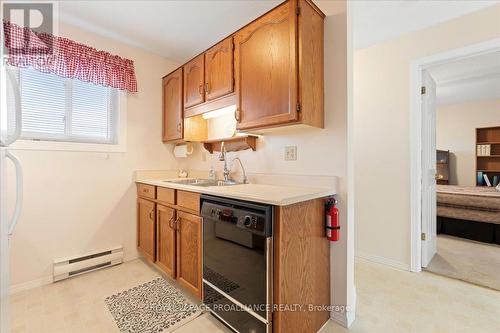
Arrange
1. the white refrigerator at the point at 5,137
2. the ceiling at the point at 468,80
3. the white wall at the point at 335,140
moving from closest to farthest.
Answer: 1. the white refrigerator at the point at 5,137
2. the white wall at the point at 335,140
3. the ceiling at the point at 468,80

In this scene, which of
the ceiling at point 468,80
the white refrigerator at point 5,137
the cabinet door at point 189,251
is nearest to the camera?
the white refrigerator at point 5,137

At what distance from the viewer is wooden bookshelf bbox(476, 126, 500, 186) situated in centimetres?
489

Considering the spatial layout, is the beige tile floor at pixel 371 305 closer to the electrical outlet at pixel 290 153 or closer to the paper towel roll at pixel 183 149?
the electrical outlet at pixel 290 153

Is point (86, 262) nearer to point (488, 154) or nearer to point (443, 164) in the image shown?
point (443, 164)

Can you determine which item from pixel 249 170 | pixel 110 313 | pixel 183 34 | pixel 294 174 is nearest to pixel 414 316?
pixel 294 174

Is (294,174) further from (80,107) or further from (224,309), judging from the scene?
(80,107)

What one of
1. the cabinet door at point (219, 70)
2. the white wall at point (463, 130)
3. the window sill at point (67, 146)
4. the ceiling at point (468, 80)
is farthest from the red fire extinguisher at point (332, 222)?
the white wall at point (463, 130)

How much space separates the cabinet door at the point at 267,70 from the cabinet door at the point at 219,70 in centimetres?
9

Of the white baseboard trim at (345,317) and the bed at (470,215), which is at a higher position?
the bed at (470,215)

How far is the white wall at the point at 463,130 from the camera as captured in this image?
500 cm

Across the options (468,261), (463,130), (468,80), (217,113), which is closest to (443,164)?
(463,130)

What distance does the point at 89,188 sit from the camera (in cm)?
242

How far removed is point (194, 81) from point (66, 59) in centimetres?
118

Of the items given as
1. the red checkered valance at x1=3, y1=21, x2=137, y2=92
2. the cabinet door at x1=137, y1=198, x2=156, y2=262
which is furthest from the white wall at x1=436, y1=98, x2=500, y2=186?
the red checkered valance at x1=3, y1=21, x2=137, y2=92
